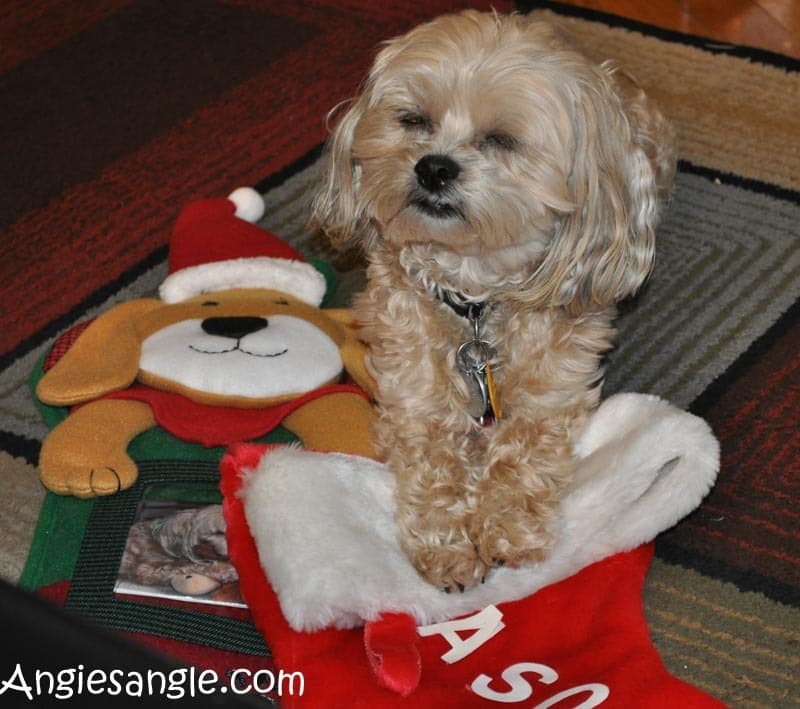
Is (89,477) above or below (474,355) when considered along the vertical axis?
below

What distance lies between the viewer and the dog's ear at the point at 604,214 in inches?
71.9

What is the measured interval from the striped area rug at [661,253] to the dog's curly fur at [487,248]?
28 centimetres

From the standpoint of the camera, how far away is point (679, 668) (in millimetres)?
Result: 1726

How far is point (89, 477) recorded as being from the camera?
188cm

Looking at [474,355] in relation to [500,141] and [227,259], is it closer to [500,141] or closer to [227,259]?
[500,141]

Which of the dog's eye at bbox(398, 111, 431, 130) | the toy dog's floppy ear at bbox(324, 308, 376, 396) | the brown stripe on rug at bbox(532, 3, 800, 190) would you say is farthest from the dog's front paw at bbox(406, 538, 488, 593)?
the brown stripe on rug at bbox(532, 3, 800, 190)

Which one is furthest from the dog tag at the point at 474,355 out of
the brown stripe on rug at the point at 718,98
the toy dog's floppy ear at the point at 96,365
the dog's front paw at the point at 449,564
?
the brown stripe on rug at the point at 718,98

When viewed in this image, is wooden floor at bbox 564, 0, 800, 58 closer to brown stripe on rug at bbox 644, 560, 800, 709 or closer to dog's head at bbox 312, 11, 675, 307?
dog's head at bbox 312, 11, 675, 307

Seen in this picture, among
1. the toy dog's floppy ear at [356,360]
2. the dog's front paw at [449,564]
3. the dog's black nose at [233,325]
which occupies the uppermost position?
the dog's front paw at [449,564]

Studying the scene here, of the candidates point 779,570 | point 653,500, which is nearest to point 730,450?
point 779,570

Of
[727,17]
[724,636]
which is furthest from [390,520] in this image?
[727,17]

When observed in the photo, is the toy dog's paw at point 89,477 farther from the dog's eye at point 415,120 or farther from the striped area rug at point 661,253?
the dog's eye at point 415,120

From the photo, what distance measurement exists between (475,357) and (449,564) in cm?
39

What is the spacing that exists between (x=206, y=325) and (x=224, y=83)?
4.23ft
